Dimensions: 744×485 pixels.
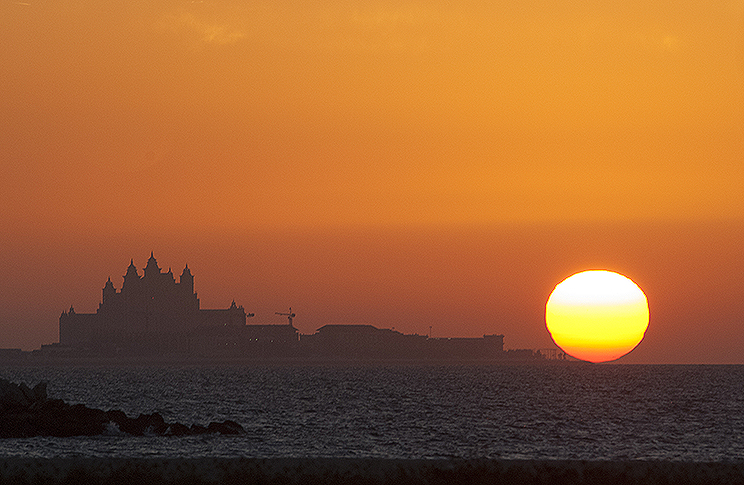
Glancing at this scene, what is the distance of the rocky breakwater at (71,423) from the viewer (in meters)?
47.9

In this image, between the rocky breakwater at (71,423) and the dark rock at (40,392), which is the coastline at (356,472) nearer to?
the rocky breakwater at (71,423)

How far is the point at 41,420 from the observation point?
161ft

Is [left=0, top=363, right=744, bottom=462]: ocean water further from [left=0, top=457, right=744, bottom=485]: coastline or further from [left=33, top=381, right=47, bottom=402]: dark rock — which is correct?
[left=0, top=457, right=744, bottom=485]: coastline

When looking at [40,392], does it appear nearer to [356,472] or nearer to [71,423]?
[71,423]

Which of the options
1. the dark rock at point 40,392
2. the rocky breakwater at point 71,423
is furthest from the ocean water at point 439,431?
the dark rock at point 40,392

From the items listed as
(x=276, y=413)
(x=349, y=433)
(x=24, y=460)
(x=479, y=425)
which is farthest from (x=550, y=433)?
(x=24, y=460)

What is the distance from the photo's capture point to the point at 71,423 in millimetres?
49031

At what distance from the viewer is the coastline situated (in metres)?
18.9

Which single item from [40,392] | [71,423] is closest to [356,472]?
[71,423]

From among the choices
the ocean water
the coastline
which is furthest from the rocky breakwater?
the coastline

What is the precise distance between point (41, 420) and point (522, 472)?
117ft

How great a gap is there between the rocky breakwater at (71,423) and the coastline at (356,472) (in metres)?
29.8

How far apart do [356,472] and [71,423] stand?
33.5 m

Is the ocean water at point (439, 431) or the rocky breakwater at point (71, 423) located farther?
the rocky breakwater at point (71, 423)
